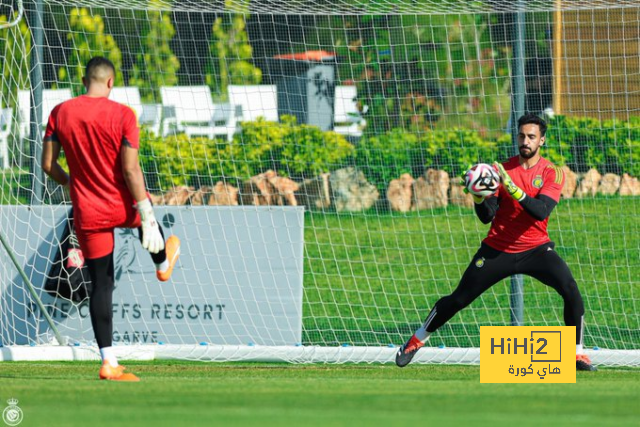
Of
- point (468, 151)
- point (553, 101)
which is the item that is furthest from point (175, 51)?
point (553, 101)

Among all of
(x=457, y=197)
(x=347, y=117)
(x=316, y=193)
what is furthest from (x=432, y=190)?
(x=347, y=117)

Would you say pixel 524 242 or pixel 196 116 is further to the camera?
pixel 196 116

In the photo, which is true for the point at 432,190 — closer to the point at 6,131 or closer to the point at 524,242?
the point at 6,131

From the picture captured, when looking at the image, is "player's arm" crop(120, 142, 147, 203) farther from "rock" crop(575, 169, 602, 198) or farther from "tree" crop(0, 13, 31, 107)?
"rock" crop(575, 169, 602, 198)

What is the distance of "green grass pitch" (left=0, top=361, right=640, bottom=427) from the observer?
507 centimetres

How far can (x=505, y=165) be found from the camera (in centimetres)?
852

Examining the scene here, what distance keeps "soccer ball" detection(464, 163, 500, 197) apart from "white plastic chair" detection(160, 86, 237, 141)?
3938 millimetres

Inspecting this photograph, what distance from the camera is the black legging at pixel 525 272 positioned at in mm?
8242

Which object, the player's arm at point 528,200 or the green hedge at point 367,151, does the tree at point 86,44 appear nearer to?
the green hedge at point 367,151

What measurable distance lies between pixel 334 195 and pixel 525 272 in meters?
7.63

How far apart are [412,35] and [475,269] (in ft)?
35.5

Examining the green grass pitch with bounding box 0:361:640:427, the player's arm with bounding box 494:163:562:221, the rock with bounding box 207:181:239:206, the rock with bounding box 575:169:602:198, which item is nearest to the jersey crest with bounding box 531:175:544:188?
the player's arm with bounding box 494:163:562:221

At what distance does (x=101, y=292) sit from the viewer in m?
7.01

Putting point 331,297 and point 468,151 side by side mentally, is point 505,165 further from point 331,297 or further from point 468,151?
point 468,151
